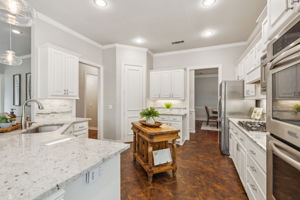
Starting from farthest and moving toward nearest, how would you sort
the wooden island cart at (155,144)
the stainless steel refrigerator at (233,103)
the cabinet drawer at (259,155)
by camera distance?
the stainless steel refrigerator at (233,103) → the wooden island cart at (155,144) → the cabinet drawer at (259,155)

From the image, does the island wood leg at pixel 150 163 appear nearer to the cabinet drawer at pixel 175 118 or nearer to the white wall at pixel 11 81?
the cabinet drawer at pixel 175 118

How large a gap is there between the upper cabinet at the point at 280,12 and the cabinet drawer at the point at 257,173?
1315 millimetres

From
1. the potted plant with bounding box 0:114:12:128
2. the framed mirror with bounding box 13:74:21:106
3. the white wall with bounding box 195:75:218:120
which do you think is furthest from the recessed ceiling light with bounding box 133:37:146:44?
the white wall with bounding box 195:75:218:120

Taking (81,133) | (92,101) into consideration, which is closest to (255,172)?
(81,133)

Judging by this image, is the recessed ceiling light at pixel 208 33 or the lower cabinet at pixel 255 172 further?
the recessed ceiling light at pixel 208 33

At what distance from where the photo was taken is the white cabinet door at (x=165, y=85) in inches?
183

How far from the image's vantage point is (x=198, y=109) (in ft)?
31.2

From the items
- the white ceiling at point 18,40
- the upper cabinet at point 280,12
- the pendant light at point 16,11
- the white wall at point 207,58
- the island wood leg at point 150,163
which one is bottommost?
the island wood leg at point 150,163

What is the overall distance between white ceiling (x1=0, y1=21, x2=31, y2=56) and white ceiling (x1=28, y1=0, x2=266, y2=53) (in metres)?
1.23

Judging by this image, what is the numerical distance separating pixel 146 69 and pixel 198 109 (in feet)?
20.1

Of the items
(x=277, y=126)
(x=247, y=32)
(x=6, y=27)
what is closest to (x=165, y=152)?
(x=277, y=126)

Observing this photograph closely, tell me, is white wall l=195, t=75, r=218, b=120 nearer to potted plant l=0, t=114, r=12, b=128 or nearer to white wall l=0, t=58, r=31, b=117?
white wall l=0, t=58, r=31, b=117

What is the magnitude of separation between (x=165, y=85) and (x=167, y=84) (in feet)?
0.25

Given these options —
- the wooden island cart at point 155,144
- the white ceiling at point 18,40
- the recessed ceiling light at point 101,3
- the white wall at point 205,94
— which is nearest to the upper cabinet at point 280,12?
the wooden island cart at point 155,144
